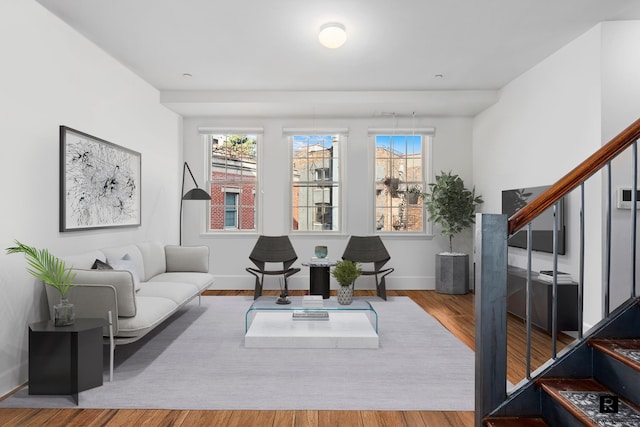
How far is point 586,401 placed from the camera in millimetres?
1798

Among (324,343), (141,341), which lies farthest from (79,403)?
(324,343)

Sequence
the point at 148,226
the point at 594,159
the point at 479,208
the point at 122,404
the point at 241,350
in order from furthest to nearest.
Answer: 1. the point at 479,208
2. the point at 148,226
3. the point at 241,350
4. the point at 122,404
5. the point at 594,159

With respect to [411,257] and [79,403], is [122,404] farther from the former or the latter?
[411,257]

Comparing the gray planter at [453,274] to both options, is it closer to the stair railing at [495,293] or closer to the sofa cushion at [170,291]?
the sofa cushion at [170,291]

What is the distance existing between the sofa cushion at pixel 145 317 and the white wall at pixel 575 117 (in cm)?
371

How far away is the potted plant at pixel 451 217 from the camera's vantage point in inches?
230

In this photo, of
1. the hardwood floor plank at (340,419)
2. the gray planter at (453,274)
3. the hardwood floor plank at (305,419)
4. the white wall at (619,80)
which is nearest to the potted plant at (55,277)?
the hardwood floor plank at (305,419)

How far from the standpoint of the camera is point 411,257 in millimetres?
6371

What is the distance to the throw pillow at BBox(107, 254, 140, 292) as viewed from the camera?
3.64 m

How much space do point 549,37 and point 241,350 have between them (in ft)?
13.4

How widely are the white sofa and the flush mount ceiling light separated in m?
2.58

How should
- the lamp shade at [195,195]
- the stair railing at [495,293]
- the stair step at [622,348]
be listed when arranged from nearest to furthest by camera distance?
the stair step at [622,348] → the stair railing at [495,293] → the lamp shade at [195,195]

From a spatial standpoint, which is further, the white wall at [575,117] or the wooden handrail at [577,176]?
the white wall at [575,117]

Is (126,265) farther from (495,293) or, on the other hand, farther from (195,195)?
(495,293)
